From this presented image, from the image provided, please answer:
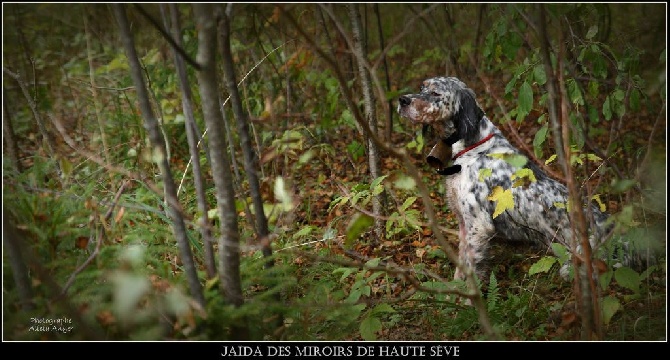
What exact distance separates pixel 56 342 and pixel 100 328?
18cm

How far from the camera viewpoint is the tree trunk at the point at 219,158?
2.14 metres

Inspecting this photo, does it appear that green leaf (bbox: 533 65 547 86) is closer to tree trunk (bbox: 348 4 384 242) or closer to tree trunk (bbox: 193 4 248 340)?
tree trunk (bbox: 348 4 384 242)

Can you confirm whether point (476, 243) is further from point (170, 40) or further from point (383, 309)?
point (170, 40)

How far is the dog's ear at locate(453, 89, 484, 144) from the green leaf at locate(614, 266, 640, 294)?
156cm

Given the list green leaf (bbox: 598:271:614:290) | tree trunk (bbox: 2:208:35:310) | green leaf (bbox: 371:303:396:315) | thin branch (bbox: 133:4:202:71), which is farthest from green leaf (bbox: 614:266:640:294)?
tree trunk (bbox: 2:208:35:310)

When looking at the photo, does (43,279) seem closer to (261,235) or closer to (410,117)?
(261,235)

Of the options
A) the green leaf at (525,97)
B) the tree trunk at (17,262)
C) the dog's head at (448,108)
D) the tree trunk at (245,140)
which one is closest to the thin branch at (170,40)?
the tree trunk at (245,140)

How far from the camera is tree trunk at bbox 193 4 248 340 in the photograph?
2.14 meters

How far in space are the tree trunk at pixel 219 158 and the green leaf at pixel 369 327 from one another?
2.27ft

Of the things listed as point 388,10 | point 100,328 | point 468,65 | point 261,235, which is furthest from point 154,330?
point 388,10

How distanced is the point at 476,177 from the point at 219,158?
2.15 m

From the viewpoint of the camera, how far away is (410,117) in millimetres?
4078

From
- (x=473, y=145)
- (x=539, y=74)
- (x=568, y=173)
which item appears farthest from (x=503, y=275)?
(x=568, y=173)

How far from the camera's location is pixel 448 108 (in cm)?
401
